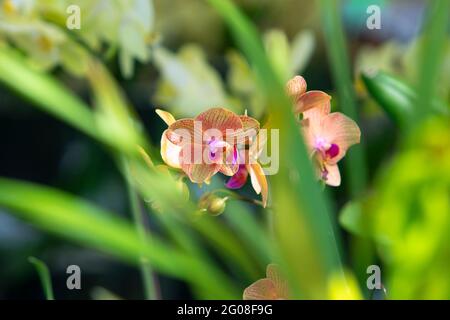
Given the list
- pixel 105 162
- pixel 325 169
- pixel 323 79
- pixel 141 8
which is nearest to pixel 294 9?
pixel 323 79

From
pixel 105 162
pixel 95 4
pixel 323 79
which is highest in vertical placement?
pixel 323 79

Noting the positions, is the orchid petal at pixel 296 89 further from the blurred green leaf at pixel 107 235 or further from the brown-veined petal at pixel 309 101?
the blurred green leaf at pixel 107 235

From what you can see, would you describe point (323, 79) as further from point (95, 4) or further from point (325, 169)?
point (325, 169)

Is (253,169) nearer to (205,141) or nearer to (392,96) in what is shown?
(205,141)

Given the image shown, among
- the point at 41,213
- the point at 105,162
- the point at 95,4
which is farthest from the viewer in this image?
the point at 105,162

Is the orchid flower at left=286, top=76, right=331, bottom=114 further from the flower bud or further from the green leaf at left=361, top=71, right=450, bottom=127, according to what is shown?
the green leaf at left=361, top=71, right=450, bottom=127

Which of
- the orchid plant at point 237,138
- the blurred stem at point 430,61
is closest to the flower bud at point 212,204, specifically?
the orchid plant at point 237,138

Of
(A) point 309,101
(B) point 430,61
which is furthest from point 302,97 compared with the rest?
(B) point 430,61
